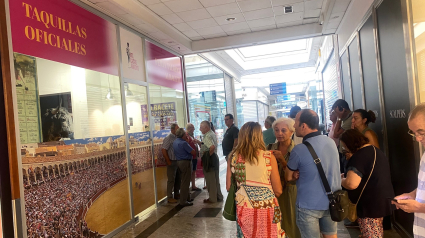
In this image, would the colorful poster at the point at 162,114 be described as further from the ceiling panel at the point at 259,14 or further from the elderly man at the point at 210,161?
the ceiling panel at the point at 259,14

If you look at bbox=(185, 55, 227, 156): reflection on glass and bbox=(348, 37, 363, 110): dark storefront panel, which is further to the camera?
bbox=(185, 55, 227, 156): reflection on glass

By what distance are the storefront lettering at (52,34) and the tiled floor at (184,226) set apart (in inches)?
105

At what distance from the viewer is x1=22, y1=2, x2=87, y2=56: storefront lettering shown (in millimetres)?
2999

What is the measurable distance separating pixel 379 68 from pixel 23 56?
13.4 feet

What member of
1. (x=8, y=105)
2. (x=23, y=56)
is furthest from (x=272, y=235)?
(x=23, y=56)

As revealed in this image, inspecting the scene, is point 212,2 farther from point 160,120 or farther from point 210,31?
point 160,120

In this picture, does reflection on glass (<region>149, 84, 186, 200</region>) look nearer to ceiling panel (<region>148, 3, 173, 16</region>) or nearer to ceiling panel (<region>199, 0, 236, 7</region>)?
ceiling panel (<region>148, 3, 173, 16</region>)

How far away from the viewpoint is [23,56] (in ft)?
9.47

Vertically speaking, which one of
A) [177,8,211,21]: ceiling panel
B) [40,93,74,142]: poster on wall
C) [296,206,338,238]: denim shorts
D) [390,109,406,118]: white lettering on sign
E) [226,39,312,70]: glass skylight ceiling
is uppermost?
[226,39,312,70]: glass skylight ceiling

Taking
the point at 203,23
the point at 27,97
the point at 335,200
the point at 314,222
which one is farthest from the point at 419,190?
the point at 203,23

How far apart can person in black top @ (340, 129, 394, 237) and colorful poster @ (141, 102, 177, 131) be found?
369cm

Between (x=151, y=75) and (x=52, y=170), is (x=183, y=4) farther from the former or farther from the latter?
(x=52, y=170)

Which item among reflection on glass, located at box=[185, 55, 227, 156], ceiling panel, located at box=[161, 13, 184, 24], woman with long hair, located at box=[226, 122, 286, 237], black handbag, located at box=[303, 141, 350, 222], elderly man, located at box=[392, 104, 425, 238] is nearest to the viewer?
elderly man, located at box=[392, 104, 425, 238]

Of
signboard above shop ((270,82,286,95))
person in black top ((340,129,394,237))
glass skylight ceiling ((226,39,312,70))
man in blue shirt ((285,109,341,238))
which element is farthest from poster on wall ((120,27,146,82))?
signboard above shop ((270,82,286,95))
